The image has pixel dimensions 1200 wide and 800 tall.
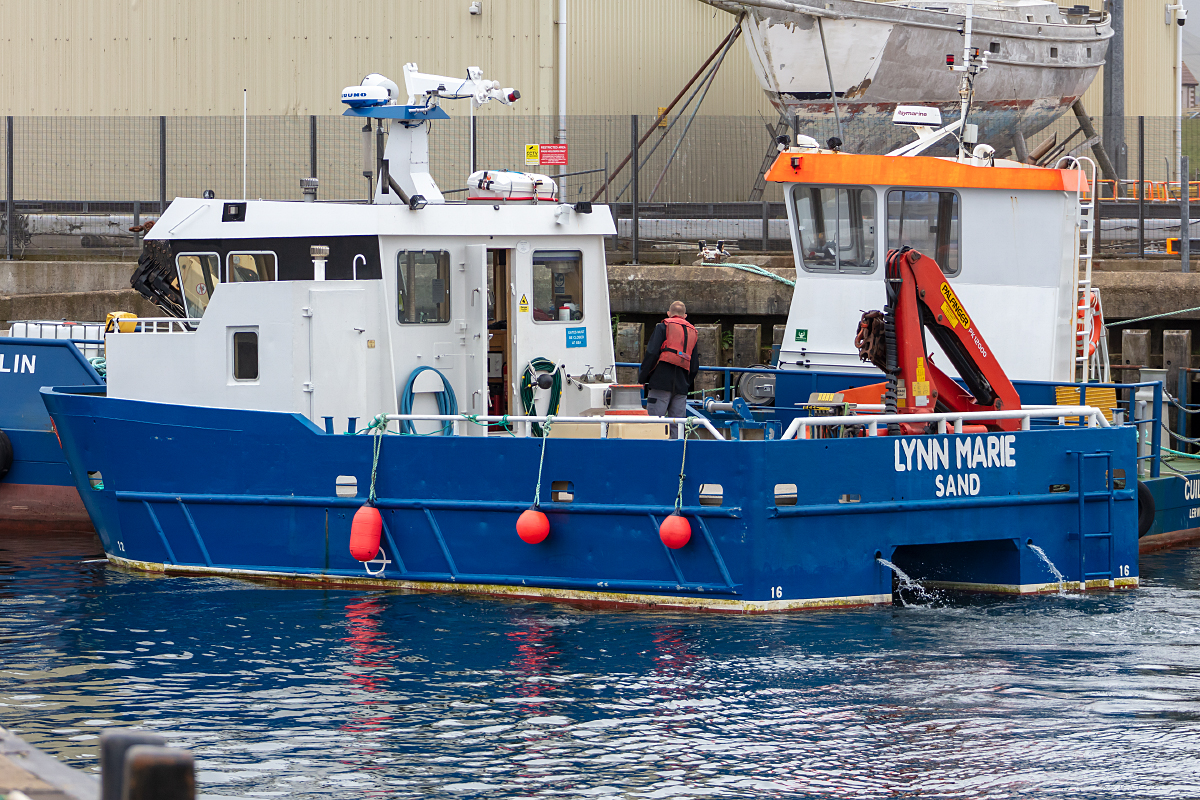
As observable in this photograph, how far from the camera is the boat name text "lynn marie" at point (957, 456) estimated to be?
9.18 m

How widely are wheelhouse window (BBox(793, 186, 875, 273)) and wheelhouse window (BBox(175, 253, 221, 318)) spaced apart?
16.8 feet

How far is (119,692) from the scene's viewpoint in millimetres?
7449

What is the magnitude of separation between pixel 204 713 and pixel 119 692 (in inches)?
25.7

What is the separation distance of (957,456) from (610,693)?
10.3 feet

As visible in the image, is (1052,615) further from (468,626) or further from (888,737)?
→ (468,626)

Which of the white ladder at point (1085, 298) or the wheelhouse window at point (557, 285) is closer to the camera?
the wheelhouse window at point (557, 285)

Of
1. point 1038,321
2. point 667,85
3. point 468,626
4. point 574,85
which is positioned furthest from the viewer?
point 667,85

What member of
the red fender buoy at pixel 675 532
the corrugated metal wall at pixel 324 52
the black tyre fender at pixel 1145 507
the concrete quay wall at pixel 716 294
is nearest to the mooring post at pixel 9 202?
the concrete quay wall at pixel 716 294

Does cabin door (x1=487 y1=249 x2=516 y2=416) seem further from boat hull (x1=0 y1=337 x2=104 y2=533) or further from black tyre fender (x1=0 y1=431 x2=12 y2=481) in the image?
black tyre fender (x1=0 y1=431 x2=12 y2=481)

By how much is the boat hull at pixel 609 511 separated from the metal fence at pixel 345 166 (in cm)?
876

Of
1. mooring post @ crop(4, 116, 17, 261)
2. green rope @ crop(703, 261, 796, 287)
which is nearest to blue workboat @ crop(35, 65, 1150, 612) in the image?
green rope @ crop(703, 261, 796, 287)

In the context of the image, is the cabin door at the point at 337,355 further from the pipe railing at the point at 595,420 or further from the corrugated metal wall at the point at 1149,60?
the corrugated metal wall at the point at 1149,60

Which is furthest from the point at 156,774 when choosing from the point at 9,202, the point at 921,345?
the point at 9,202

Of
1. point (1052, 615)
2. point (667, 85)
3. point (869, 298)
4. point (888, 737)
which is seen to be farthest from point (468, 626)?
point (667, 85)
